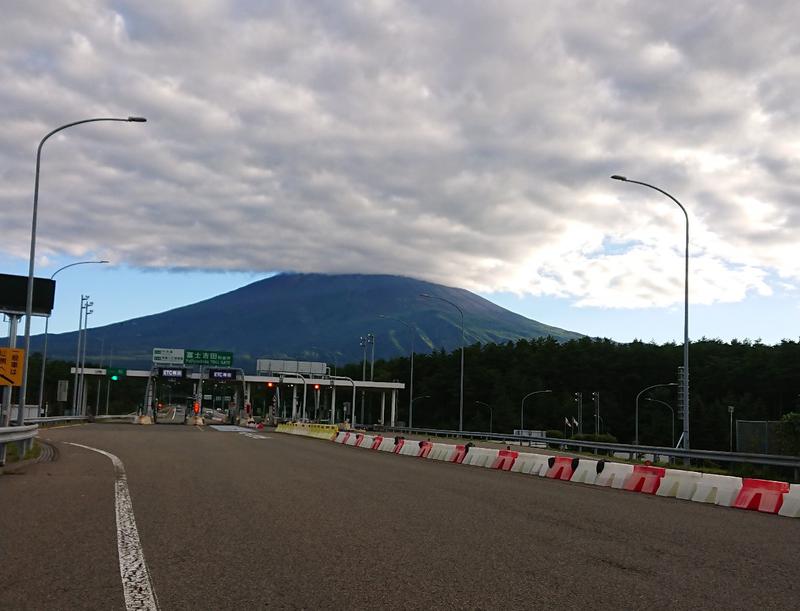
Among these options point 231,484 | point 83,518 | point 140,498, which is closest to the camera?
point 83,518

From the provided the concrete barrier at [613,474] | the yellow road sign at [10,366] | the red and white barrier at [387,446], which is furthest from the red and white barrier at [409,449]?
the yellow road sign at [10,366]

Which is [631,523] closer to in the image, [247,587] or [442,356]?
[247,587]

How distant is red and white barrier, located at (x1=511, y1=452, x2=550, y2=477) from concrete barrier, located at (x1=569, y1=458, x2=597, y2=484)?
1.21 metres

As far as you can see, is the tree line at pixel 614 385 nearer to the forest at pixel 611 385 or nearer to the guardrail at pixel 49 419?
the forest at pixel 611 385

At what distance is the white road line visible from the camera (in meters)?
5.96

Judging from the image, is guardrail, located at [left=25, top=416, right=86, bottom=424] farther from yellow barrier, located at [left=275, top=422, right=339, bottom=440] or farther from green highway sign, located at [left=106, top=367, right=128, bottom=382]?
green highway sign, located at [left=106, top=367, right=128, bottom=382]

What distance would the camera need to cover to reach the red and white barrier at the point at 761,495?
540 inches

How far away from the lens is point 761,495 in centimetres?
1406

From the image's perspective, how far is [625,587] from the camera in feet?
22.2

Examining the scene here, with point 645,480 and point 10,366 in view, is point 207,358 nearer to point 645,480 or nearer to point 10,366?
point 10,366

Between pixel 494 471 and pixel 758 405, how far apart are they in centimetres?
9971

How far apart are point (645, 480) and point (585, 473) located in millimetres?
2260

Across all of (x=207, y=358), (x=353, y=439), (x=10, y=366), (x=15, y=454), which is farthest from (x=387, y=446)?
(x=207, y=358)

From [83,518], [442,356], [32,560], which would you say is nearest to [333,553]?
[32,560]
